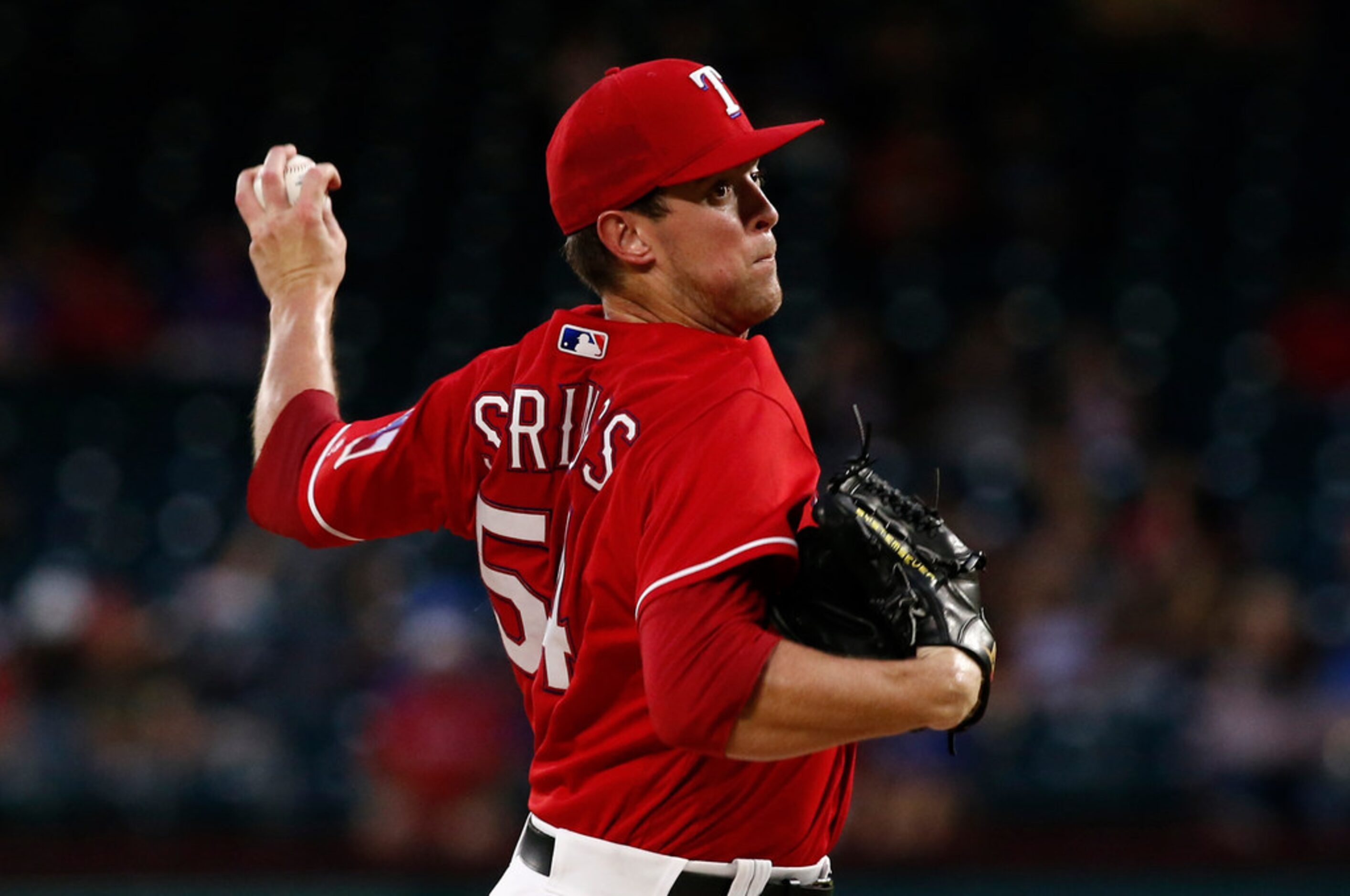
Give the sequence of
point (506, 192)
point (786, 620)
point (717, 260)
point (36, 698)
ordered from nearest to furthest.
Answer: point (786, 620), point (717, 260), point (36, 698), point (506, 192)

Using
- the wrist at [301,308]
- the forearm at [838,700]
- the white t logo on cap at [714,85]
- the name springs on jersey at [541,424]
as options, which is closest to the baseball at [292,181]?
the wrist at [301,308]

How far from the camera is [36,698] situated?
7977 millimetres

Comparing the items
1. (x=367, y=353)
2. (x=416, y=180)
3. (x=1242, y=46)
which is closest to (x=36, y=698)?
(x=367, y=353)

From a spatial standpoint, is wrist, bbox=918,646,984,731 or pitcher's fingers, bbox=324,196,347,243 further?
pitcher's fingers, bbox=324,196,347,243

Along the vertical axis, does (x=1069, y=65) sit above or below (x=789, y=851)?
above

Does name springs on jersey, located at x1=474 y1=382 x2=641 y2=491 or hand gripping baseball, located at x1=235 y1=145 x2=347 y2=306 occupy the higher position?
hand gripping baseball, located at x1=235 y1=145 x2=347 y2=306

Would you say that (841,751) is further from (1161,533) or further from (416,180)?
(416,180)

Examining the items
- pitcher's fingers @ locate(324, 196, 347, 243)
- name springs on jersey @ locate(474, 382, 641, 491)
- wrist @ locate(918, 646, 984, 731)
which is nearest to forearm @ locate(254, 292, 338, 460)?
pitcher's fingers @ locate(324, 196, 347, 243)

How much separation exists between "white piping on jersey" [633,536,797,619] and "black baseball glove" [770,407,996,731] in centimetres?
8

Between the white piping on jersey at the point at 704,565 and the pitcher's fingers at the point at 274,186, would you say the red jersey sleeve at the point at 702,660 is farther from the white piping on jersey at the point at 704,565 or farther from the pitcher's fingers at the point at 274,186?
the pitcher's fingers at the point at 274,186

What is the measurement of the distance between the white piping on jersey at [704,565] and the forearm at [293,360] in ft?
3.20

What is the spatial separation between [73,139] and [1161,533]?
678cm

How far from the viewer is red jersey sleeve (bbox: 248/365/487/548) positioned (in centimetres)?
270

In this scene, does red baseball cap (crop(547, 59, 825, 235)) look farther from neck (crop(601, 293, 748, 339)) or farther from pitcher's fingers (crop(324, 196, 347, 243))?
pitcher's fingers (crop(324, 196, 347, 243))
